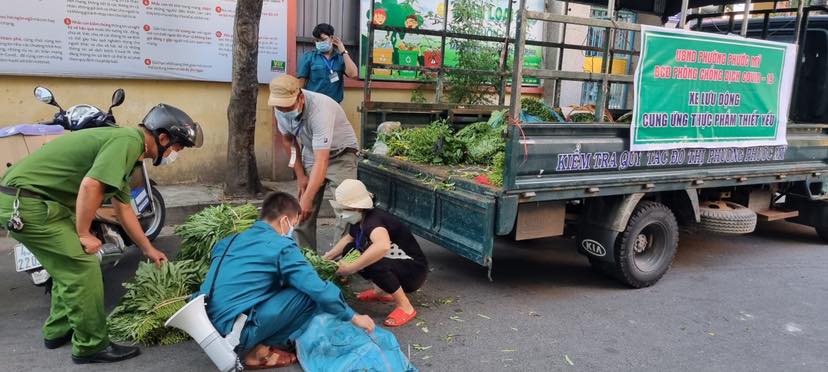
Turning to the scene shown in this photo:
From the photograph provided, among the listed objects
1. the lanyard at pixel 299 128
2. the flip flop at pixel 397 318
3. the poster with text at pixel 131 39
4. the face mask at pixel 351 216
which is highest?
the poster with text at pixel 131 39

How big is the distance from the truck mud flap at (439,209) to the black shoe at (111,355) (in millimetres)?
2025

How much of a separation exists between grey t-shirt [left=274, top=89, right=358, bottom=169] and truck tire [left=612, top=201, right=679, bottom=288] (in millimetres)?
2276

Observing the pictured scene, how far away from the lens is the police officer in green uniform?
3031mm

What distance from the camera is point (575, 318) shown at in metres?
4.21

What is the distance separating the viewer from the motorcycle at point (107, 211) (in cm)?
383

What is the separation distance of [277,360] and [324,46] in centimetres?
408

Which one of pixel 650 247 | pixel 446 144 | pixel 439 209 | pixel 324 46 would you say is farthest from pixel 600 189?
pixel 324 46

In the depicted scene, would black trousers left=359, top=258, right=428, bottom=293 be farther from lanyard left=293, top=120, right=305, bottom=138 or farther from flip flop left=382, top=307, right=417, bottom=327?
lanyard left=293, top=120, right=305, bottom=138

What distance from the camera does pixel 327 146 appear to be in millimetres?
4383

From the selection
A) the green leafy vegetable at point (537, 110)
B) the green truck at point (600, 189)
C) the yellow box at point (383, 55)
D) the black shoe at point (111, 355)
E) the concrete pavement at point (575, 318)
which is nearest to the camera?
the black shoe at point (111, 355)

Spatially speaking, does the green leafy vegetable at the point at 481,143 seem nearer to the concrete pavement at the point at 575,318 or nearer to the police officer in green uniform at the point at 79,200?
the concrete pavement at the point at 575,318

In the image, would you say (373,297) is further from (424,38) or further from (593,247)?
(424,38)

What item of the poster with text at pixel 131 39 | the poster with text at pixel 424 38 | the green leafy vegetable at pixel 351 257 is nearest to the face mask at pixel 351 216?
the green leafy vegetable at pixel 351 257

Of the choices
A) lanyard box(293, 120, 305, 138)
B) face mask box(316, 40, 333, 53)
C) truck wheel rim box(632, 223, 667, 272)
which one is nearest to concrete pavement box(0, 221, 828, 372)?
truck wheel rim box(632, 223, 667, 272)
